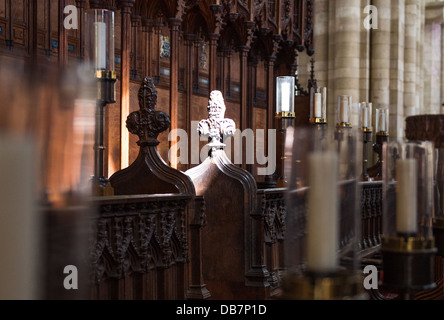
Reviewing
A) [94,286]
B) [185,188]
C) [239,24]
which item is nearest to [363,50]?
[239,24]

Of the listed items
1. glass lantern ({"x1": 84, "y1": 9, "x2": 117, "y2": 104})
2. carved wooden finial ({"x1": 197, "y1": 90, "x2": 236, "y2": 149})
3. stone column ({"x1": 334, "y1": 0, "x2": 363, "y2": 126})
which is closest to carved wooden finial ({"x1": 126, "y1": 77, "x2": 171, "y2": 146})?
glass lantern ({"x1": 84, "y1": 9, "x2": 117, "y2": 104})

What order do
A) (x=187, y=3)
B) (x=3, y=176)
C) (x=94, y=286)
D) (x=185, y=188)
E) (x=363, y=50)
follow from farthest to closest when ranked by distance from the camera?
(x=363, y=50), (x=187, y=3), (x=185, y=188), (x=94, y=286), (x=3, y=176)

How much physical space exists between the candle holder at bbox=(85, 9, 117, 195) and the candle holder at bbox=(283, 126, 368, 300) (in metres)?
3.03

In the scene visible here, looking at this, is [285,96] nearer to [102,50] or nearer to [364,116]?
[364,116]

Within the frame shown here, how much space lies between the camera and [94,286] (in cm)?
353

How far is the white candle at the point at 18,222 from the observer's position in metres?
0.59

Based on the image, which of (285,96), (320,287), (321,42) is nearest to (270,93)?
(285,96)

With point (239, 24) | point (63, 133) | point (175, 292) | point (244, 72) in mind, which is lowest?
point (175, 292)

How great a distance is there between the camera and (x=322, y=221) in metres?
0.96

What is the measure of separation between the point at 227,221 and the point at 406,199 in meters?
4.23

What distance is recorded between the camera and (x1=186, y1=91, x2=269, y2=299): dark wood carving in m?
5.44

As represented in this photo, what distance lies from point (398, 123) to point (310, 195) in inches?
528

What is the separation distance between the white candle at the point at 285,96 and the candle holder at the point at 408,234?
533 cm

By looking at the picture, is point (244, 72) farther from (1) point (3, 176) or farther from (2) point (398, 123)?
(1) point (3, 176)
